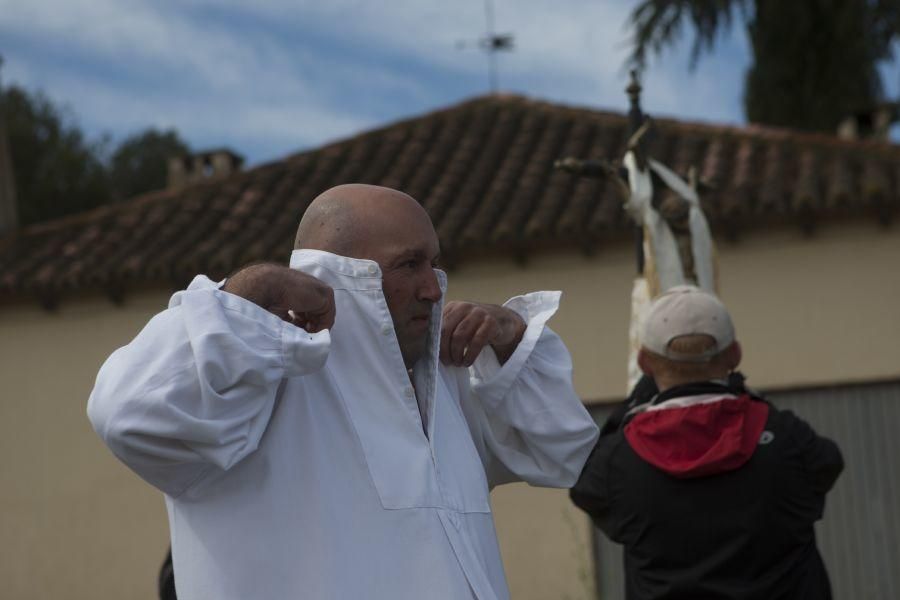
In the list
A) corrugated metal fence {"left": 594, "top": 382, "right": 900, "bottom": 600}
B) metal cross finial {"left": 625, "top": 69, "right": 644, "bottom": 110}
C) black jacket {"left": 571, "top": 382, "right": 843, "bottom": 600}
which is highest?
metal cross finial {"left": 625, "top": 69, "right": 644, "bottom": 110}

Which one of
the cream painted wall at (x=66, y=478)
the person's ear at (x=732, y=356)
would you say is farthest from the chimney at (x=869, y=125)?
the person's ear at (x=732, y=356)

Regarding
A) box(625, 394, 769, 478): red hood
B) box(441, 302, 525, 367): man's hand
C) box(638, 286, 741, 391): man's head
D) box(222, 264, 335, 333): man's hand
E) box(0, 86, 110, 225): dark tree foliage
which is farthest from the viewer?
box(0, 86, 110, 225): dark tree foliage

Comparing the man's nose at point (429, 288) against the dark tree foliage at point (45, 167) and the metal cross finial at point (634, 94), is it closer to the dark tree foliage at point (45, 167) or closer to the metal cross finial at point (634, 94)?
the metal cross finial at point (634, 94)

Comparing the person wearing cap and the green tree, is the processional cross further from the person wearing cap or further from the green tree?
the green tree

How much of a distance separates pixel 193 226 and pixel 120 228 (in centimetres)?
102

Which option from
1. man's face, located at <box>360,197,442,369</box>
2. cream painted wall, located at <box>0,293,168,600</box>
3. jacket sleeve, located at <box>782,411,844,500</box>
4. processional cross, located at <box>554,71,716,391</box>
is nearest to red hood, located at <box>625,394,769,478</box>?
jacket sleeve, located at <box>782,411,844,500</box>

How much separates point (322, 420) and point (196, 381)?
33 cm

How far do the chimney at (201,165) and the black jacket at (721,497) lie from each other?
13.9m

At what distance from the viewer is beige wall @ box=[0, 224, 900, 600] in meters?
11.2

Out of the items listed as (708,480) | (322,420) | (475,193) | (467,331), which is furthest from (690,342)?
(475,193)

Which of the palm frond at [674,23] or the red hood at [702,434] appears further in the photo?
the palm frond at [674,23]

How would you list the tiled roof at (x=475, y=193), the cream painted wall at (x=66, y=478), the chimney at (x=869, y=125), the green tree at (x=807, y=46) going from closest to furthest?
the tiled roof at (x=475, y=193) < the cream painted wall at (x=66, y=478) < the chimney at (x=869, y=125) < the green tree at (x=807, y=46)

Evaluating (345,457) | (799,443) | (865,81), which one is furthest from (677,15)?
(345,457)

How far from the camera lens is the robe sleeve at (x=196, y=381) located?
6.38 feet
